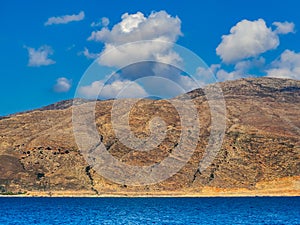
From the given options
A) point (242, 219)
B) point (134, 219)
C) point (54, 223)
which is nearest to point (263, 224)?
point (242, 219)

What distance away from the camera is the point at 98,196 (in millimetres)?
199125

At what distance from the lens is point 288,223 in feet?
270

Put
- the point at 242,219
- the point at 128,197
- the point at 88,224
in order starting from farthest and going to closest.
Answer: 1. the point at 128,197
2. the point at 242,219
3. the point at 88,224

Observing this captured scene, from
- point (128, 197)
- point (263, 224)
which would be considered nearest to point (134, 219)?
point (263, 224)

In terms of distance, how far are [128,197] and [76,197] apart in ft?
62.2

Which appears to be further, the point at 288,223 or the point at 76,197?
the point at 76,197

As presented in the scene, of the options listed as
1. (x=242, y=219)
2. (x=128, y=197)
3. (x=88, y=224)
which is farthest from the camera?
(x=128, y=197)

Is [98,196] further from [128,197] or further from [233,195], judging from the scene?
[233,195]

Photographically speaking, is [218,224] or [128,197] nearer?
[218,224]

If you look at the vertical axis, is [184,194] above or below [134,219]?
above

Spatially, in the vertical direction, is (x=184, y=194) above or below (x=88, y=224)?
above

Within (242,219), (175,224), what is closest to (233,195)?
(242,219)

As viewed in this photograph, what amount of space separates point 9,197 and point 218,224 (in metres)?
133

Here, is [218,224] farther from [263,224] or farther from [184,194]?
[184,194]
